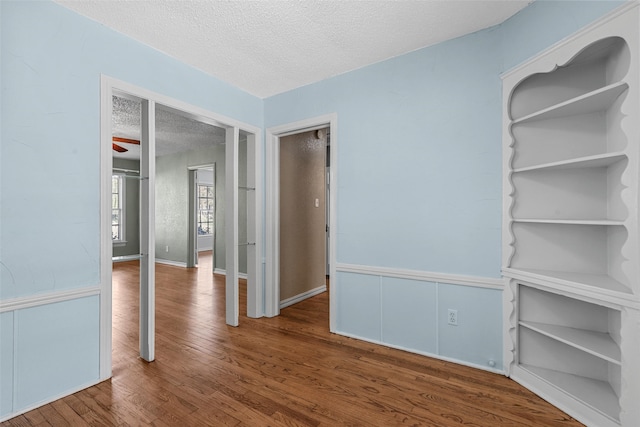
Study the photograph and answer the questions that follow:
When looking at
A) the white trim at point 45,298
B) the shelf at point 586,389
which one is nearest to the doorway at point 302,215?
the white trim at point 45,298

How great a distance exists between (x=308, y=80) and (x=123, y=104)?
2602mm

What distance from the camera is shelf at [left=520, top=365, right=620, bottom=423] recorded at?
1597mm

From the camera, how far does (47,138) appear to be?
1831mm

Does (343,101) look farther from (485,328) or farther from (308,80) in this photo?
(485,328)

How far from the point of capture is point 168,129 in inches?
195

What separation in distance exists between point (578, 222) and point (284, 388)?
2127mm

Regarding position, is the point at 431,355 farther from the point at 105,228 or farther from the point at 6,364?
the point at 6,364

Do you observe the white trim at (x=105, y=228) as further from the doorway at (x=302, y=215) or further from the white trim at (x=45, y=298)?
the doorway at (x=302, y=215)

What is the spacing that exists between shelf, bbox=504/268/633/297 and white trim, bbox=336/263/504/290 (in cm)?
16

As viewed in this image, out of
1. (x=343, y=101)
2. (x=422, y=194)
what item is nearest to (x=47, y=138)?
(x=343, y=101)

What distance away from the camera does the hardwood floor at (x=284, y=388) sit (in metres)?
1.67

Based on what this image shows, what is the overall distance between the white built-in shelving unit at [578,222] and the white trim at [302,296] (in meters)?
2.48

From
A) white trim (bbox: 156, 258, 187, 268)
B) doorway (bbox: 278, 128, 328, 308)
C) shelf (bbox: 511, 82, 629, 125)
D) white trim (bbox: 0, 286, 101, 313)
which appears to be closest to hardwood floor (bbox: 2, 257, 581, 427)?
white trim (bbox: 0, 286, 101, 313)

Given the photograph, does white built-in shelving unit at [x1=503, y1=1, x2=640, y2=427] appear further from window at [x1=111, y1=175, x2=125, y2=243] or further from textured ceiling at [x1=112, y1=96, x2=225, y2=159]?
window at [x1=111, y1=175, x2=125, y2=243]
